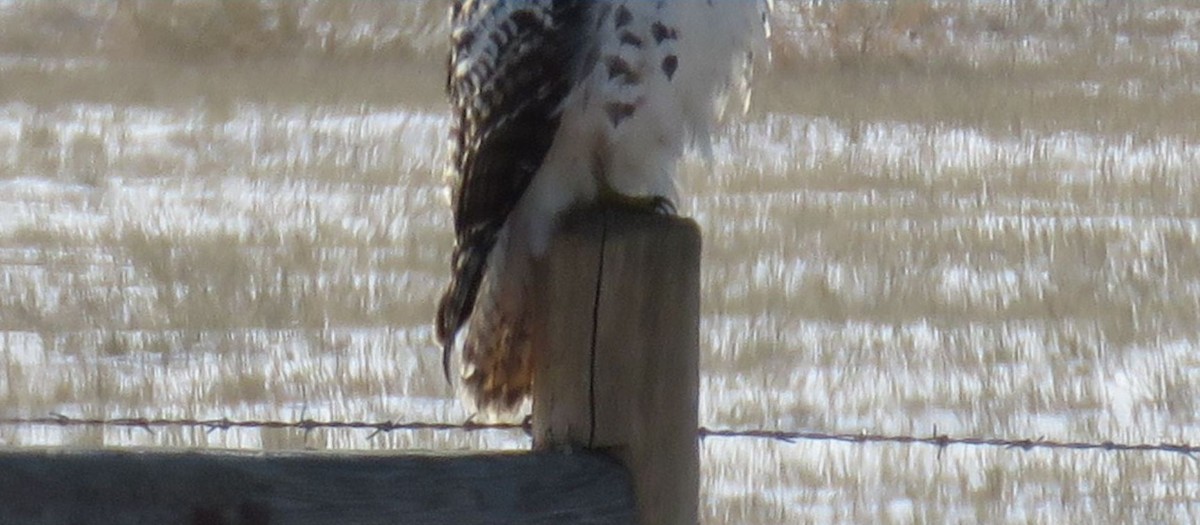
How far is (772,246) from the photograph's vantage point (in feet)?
33.8

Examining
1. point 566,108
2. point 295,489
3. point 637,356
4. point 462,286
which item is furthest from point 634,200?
point 295,489

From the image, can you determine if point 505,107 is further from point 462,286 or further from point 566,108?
point 462,286

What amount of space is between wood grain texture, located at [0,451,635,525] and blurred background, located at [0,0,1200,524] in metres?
2.32

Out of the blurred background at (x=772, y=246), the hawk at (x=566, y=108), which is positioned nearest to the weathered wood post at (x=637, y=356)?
the hawk at (x=566, y=108)

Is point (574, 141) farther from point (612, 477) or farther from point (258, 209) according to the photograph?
point (258, 209)

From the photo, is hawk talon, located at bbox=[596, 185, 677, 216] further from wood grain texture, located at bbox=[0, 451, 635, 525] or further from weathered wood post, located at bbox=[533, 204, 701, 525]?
wood grain texture, located at bbox=[0, 451, 635, 525]

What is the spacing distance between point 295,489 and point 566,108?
78.2 inches

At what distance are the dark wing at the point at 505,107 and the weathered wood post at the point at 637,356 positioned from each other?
53.2 inches

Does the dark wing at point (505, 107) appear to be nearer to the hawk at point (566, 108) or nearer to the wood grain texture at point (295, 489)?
the hawk at point (566, 108)

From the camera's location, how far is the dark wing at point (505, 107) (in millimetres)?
4047

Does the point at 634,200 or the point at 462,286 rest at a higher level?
the point at 634,200

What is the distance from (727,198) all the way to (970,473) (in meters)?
5.11

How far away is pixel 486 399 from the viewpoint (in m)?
3.72

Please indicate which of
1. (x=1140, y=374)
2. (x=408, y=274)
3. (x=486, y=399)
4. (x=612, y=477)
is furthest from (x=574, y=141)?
(x=408, y=274)
